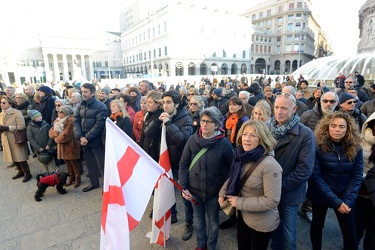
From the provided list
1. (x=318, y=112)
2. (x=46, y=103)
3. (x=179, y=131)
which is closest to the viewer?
(x=179, y=131)

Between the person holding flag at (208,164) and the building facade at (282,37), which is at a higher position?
the building facade at (282,37)

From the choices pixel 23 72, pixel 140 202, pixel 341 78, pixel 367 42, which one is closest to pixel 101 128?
pixel 140 202

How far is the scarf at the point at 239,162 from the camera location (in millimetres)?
1989

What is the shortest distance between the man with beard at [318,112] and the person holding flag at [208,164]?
1701 millimetres

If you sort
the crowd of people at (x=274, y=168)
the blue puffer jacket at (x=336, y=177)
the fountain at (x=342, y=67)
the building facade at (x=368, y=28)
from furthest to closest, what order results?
1. the building facade at (x=368, y=28)
2. the fountain at (x=342, y=67)
3. the blue puffer jacket at (x=336, y=177)
4. the crowd of people at (x=274, y=168)

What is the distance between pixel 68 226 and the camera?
3.38m

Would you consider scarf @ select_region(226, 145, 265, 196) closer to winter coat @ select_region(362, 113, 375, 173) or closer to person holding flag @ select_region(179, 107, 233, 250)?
person holding flag @ select_region(179, 107, 233, 250)

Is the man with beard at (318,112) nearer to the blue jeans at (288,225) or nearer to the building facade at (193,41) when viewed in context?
the blue jeans at (288,225)

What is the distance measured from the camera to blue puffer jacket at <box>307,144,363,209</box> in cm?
229

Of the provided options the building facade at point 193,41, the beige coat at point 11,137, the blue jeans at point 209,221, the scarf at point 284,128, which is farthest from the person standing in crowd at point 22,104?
the building facade at point 193,41

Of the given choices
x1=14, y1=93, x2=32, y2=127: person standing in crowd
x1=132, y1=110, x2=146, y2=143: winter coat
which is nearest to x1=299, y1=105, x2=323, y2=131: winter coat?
x1=132, y1=110, x2=146, y2=143: winter coat

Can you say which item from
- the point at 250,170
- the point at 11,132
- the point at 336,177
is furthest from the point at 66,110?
the point at 336,177

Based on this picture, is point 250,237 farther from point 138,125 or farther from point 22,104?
point 22,104

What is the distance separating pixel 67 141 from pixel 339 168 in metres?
4.57
